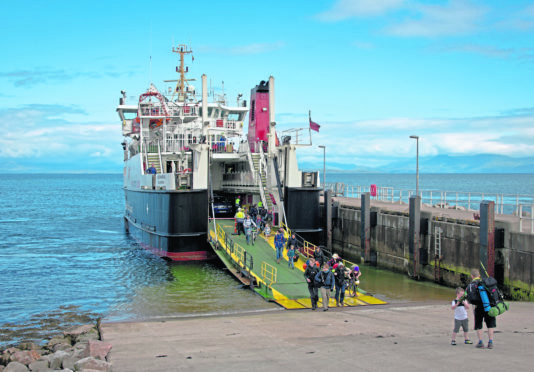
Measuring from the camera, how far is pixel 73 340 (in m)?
12.3

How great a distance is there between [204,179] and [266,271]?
7.59 m

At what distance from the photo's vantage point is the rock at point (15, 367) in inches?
395

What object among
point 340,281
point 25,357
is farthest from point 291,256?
point 25,357

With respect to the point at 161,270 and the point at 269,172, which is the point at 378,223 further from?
the point at 161,270

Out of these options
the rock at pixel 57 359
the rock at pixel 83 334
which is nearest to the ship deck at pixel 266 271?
the rock at pixel 83 334

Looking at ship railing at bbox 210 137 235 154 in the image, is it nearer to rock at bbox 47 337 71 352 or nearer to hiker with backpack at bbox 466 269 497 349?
rock at bbox 47 337 71 352

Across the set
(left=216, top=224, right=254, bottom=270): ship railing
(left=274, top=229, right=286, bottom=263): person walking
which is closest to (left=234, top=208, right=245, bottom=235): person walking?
(left=216, top=224, right=254, bottom=270): ship railing

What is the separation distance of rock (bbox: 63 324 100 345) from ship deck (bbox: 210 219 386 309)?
17.4 ft

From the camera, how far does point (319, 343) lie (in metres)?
10.6

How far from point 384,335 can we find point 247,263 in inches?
392

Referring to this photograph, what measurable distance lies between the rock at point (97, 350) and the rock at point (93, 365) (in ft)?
1.43

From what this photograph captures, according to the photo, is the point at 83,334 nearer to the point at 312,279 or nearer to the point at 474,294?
the point at 312,279

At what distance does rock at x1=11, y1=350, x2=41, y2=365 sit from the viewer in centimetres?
1080

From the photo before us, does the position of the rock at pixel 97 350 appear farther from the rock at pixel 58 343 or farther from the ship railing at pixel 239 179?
the ship railing at pixel 239 179
